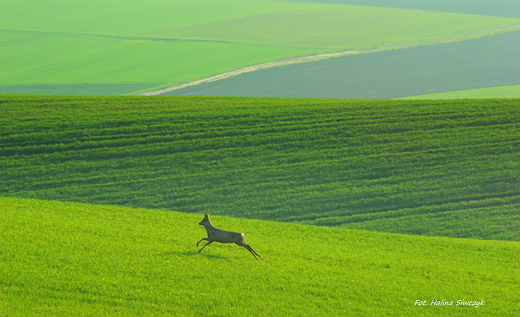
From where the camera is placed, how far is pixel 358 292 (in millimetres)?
10938

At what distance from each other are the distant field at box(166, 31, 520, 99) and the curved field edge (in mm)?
41048

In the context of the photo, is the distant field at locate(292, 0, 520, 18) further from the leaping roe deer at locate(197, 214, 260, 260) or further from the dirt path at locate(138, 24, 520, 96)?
the leaping roe deer at locate(197, 214, 260, 260)

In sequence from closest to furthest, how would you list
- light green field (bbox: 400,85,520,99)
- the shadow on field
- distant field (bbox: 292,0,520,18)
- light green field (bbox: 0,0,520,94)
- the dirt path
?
1. the shadow on field
2. light green field (bbox: 400,85,520,99)
3. the dirt path
4. light green field (bbox: 0,0,520,94)
5. distant field (bbox: 292,0,520,18)

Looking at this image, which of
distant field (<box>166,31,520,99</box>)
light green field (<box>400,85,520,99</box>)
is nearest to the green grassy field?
light green field (<box>400,85,520,99</box>)

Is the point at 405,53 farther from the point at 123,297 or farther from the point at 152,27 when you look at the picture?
the point at 123,297

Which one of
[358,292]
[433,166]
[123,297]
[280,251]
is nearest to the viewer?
[123,297]

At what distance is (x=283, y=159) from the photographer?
26.6 meters

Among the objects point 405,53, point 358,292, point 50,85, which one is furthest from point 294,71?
point 358,292

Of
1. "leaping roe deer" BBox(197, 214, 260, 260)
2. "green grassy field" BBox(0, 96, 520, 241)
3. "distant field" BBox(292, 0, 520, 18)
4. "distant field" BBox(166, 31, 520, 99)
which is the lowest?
"green grassy field" BBox(0, 96, 520, 241)

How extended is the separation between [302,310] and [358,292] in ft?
5.81

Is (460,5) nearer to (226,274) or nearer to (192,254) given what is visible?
(192,254)

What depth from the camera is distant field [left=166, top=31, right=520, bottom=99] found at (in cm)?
5683

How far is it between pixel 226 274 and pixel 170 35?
254 ft

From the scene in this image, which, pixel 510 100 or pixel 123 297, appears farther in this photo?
pixel 510 100
